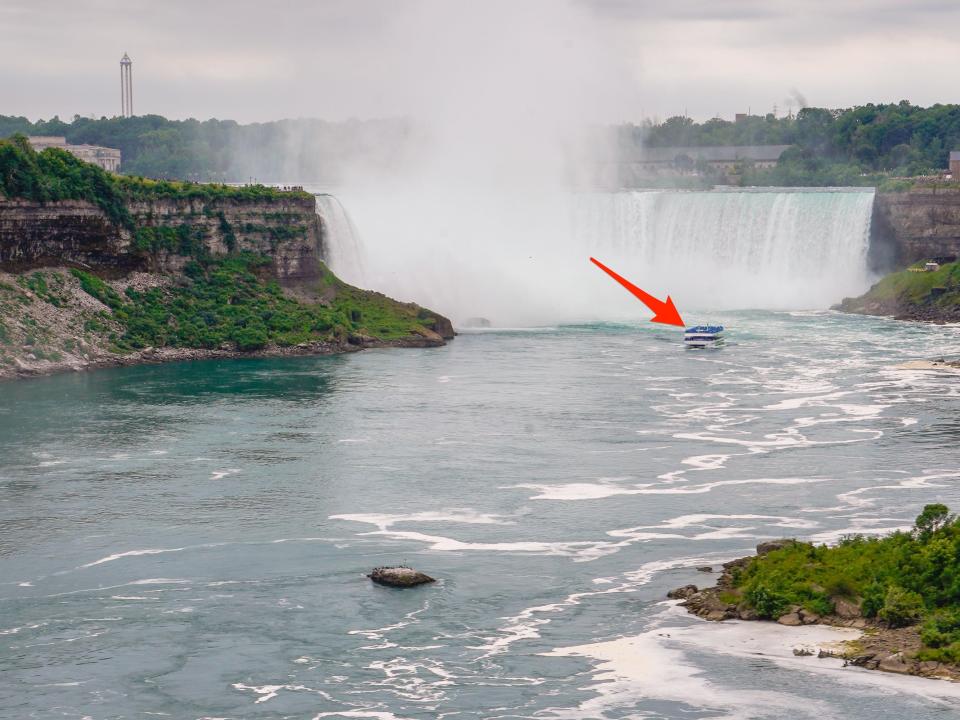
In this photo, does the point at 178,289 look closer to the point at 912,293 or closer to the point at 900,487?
the point at 912,293

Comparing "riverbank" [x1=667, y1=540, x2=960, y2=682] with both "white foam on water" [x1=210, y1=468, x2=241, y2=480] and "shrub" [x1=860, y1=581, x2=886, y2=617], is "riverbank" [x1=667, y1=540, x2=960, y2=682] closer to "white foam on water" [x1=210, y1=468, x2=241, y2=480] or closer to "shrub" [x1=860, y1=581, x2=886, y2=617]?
"shrub" [x1=860, y1=581, x2=886, y2=617]

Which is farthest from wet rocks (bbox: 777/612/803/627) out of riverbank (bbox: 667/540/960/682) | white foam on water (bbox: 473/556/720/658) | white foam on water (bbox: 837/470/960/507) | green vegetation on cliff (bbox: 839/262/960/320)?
green vegetation on cliff (bbox: 839/262/960/320)

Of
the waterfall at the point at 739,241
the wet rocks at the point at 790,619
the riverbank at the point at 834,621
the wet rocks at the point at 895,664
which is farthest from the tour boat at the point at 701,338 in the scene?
the wet rocks at the point at 895,664

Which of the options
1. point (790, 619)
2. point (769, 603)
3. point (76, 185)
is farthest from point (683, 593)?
point (76, 185)

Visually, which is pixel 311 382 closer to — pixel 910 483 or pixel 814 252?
pixel 910 483

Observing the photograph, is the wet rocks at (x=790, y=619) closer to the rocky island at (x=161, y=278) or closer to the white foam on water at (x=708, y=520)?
the white foam on water at (x=708, y=520)

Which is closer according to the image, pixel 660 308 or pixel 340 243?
pixel 340 243

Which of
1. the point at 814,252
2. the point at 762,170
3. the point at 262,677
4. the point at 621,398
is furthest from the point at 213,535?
the point at 762,170
